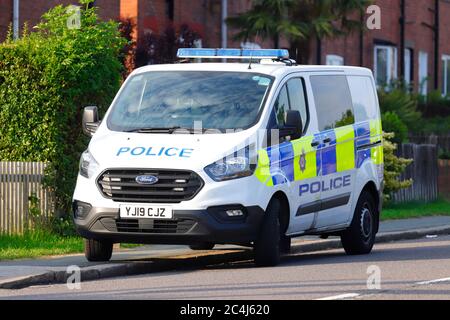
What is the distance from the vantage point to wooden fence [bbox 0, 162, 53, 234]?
18.9 m

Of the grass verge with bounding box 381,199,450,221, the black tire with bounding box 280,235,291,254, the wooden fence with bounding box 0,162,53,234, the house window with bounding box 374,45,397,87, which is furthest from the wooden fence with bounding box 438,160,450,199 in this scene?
the wooden fence with bounding box 0,162,53,234

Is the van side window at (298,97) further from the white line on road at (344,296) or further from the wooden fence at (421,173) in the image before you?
the wooden fence at (421,173)

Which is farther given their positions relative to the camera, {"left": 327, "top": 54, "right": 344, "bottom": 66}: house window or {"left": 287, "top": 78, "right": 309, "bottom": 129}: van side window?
{"left": 327, "top": 54, "right": 344, "bottom": 66}: house window

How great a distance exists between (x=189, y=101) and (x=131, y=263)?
1.98 metres

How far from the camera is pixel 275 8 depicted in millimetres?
34188

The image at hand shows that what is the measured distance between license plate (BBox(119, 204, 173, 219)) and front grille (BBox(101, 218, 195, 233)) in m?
0.05

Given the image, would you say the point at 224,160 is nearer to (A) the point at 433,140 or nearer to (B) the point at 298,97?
(B) the point at 298,97

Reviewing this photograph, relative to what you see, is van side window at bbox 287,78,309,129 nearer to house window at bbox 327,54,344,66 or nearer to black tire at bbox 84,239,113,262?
black tire at bbox 84,239,113,262

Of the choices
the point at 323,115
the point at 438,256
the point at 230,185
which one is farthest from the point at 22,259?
the point at 438,256

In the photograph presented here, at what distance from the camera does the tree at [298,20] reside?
1321 inches

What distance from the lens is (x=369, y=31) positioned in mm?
42656

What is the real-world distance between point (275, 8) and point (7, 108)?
617 inches

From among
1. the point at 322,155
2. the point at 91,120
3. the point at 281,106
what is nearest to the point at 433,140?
the point at 322,155

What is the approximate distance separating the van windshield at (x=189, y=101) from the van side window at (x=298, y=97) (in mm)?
441
